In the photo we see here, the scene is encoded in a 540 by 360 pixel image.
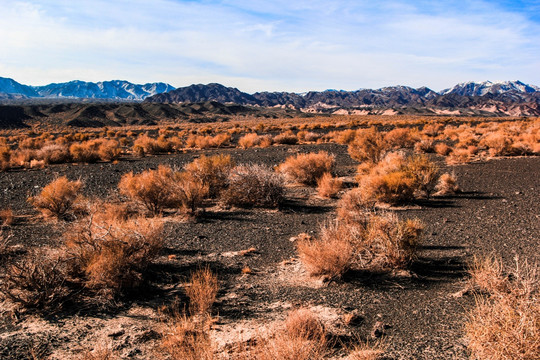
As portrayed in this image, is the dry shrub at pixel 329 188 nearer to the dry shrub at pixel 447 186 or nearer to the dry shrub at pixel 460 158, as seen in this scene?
the dry shrub at pixel 447 186

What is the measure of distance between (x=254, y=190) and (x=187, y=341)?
7.09 meters

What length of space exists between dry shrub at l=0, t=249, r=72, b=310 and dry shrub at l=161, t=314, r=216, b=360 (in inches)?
74.4

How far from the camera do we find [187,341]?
3.89 meters

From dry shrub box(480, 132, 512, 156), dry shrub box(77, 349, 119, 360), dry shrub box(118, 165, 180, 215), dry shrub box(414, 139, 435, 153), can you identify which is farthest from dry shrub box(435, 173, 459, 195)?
dry shrub box(77, 349, 119, 360)

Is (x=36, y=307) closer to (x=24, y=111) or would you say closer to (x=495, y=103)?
(x=24, y=111)

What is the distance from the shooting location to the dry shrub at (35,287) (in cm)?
490

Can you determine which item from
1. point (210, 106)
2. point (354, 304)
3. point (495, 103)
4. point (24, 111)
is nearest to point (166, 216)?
point (354, 304)

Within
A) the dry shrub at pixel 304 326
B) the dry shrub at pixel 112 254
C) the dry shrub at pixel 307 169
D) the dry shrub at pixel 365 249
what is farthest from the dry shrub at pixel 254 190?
the dry shrub at pixel 304 326

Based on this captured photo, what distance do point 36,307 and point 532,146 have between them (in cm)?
2294

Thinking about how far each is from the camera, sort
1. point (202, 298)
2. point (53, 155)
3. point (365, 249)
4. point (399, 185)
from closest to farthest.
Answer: point (202, 298), point (365, 249), point (399, 185), point (53, 155)

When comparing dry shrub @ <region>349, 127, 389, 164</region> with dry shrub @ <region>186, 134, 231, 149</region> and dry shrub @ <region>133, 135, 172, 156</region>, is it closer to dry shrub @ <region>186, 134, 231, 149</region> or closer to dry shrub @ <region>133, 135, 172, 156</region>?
dry shrub @ <region>186, 134, 231, 149</region>

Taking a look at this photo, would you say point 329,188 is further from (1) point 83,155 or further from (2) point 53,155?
(2) point 53,155

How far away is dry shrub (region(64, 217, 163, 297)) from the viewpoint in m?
5.21

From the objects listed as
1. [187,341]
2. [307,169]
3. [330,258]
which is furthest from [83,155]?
[187,341]
